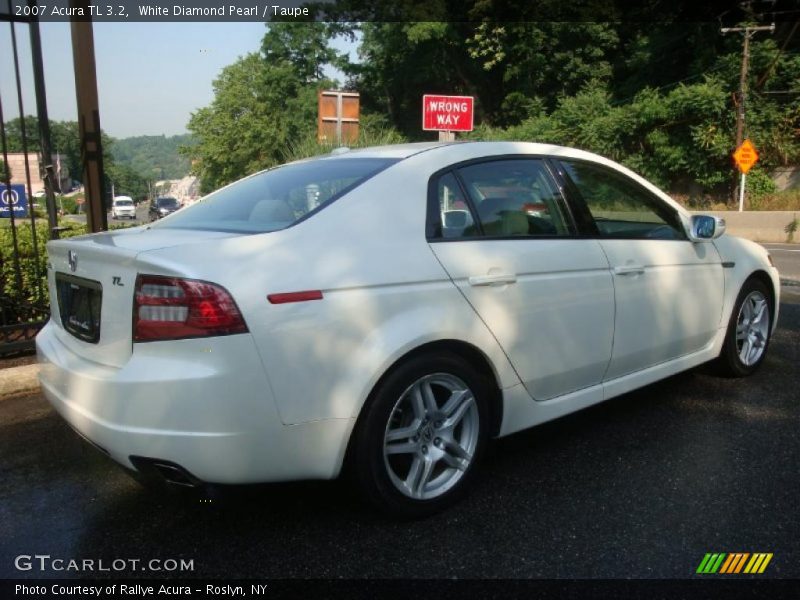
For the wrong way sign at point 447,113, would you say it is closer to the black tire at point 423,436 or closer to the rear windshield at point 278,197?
the rear windshield at point 278,197

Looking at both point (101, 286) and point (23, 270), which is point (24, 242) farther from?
point (101, 286)

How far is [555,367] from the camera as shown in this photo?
305 cm

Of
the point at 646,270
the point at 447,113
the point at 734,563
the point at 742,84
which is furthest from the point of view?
the point at 742,84

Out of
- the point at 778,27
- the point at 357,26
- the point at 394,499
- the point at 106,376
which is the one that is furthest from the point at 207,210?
the point at 357,26

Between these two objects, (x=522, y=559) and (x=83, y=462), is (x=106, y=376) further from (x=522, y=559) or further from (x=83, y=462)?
(x=522, y=559)

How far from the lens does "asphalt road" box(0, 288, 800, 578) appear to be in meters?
2.40

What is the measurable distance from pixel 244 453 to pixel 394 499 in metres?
0.65

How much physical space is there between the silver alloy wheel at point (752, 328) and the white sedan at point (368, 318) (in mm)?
929

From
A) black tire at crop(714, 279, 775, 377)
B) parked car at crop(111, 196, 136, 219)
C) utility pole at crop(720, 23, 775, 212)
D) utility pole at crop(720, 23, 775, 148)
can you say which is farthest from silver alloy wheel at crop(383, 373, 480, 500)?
parked car at crop(111, 196, 136, 219)

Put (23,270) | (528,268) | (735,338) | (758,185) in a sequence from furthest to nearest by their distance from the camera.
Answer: (758,185) < (23,270) < (735,338) < (528,268)

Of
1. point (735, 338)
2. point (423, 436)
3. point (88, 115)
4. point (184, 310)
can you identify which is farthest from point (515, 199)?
point (88, 115)

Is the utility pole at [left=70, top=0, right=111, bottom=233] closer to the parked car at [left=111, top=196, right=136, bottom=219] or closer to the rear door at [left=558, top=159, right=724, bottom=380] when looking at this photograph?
the rear door at [left=558, top=159, right=724, bottom=380]

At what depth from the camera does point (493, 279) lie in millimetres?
2797

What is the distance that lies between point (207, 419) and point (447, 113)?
907cm
